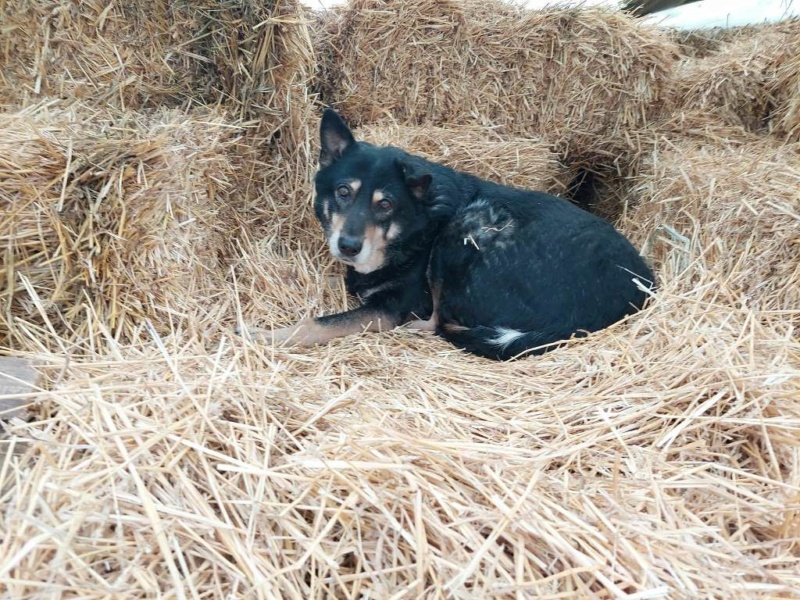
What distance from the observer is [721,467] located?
1.80 meters

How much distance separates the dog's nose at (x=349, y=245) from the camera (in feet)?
10.1

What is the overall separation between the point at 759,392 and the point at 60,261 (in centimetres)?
292

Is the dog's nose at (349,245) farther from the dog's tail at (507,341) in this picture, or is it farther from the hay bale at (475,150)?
the hay bale at (475,150)

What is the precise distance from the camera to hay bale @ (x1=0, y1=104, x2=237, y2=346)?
8.20ft

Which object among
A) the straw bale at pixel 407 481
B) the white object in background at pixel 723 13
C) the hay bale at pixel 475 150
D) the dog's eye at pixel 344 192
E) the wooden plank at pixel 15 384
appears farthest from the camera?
the white object in background at pixel 723 13

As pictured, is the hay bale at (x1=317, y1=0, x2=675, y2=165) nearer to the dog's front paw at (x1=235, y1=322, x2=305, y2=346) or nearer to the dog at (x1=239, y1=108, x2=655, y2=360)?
the dog at (x1=239, y1=108, x2=655, y2=360)

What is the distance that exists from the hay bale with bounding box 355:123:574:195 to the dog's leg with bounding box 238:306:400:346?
4.60 ft

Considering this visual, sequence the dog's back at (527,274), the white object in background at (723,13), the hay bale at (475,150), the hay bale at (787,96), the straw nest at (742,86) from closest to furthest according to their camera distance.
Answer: the dog's back at (527,274) → the hay bale at (475,150) → the hay bale at (787,96) → the straw nest at (742,86) → the white object in background at (723,13)

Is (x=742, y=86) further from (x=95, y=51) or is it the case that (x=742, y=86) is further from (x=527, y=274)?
(x=95, y=51)

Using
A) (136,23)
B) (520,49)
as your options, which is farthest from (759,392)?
(136,23)

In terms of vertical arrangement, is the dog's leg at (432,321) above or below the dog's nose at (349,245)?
below

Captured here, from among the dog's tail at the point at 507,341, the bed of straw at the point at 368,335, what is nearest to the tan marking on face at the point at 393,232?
the bed of straw at the point at 368,335

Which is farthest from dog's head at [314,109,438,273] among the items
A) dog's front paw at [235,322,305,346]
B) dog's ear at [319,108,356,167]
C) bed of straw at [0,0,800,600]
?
dog's front paw at [235,322,305,346]

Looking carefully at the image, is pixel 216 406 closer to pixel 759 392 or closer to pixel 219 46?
pixel 759 392
